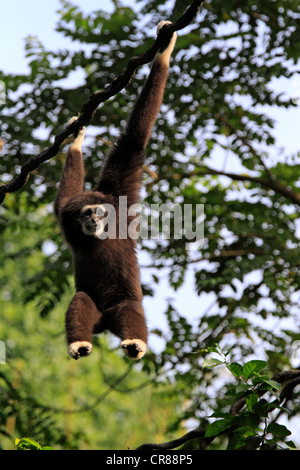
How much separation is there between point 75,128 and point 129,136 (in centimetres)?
160

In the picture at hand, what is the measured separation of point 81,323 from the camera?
4090 mm

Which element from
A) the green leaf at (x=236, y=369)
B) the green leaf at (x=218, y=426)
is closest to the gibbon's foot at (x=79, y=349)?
the green leaf at (x=218, y=426)

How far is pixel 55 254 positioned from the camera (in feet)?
22.0

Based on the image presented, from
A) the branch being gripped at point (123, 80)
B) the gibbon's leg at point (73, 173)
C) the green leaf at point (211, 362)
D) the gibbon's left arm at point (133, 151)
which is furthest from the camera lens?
the gibbon's leg at point (73, 173)

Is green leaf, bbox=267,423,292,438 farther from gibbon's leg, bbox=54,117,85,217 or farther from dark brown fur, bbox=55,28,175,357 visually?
gibbon's leg, bbox=54,117,85,217

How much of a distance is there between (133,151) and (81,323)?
1.73m

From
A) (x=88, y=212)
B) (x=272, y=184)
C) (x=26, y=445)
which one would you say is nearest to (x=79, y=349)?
(x=26, y=445)

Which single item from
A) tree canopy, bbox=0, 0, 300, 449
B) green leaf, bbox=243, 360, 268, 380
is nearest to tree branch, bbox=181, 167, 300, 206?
tree canopy, bbox=0, 0, 300, 449

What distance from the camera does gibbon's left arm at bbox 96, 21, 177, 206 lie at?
4.78m

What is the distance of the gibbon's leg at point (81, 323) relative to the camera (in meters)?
3.89

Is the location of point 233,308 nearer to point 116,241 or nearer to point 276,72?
point 116,241

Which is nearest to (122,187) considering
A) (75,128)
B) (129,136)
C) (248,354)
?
(129,136)

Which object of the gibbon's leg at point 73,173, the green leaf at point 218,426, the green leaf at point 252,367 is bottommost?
the green leaf at point 218,426

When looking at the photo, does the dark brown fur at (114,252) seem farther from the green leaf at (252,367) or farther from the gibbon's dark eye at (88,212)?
the green leaf at (252,367)
